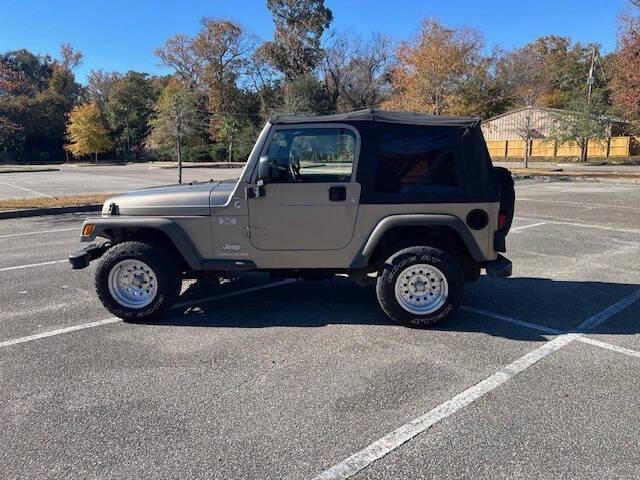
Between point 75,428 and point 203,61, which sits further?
point 203,61

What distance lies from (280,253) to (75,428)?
2.30m

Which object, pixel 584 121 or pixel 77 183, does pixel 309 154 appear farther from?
pixel 584 121

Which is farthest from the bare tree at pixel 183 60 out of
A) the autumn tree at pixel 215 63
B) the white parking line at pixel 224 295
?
the white parking line at pixel 224 295

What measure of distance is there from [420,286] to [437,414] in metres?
1.66

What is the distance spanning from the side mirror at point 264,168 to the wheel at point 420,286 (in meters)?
1.37

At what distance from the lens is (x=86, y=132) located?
5575cm

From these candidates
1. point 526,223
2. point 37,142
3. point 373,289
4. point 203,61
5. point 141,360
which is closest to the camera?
point 141,360

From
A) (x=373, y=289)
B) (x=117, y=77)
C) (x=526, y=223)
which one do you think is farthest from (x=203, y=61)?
(x=373, y=289)

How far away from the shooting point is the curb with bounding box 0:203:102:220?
12902 millimetres

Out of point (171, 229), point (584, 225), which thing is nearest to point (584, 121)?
point (584, 225)

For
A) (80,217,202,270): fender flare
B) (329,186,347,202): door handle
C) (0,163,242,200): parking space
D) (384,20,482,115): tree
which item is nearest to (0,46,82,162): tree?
(0,163,242,200): parking space

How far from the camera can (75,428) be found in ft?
10.2

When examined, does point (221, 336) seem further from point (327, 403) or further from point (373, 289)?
point (373, 289)

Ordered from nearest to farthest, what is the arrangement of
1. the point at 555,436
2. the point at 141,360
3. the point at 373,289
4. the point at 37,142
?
the point at 555,436 < the point at 141,360 < the point at 373,289 < the point at 37,142
